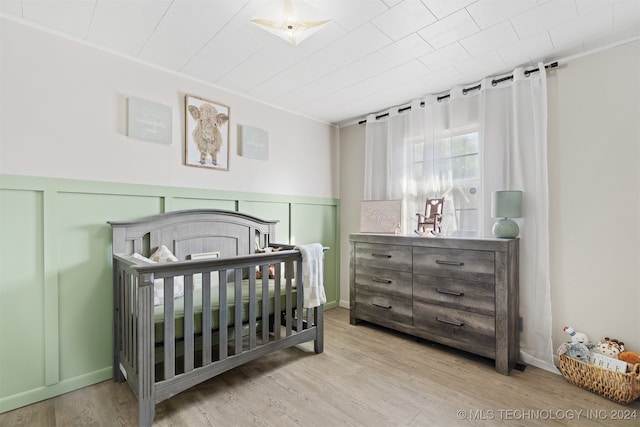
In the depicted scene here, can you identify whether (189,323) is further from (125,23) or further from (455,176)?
(455,176)

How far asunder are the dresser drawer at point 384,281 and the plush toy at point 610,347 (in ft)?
4.00

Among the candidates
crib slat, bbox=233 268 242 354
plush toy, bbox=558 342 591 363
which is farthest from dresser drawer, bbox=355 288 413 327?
crib slat, bbox=233 268 242 354

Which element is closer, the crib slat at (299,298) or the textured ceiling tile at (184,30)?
the textured ceiling tile at (184,30)

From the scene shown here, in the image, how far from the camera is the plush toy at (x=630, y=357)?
1.79 metres

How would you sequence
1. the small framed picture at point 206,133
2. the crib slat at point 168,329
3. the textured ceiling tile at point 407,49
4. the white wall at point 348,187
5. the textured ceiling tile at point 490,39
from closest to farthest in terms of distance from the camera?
1. the crib slat at point 168,329
2. the textured ceiling tile at point 490,39
3. the textured ceiling tile at point 407,49
4. the small framed picture at point 206,133
5. the white wall at point 348,187

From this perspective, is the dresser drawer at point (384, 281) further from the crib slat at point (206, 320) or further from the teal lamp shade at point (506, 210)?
the crib slat at point (206, 320)

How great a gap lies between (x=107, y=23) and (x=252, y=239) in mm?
1769

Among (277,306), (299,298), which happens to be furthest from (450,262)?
(277,306)

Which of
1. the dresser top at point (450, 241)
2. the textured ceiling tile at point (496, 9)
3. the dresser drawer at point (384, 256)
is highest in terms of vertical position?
the textured ceiling tile at point (496, 9)

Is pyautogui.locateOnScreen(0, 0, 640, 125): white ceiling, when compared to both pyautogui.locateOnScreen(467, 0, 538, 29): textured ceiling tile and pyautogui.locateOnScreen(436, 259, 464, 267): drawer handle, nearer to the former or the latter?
pyautogui.locateOnScreen(467, 0, 538, 29): textured ceiling tile

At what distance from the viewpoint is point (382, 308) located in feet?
9.20

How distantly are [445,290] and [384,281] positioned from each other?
1.83 ft

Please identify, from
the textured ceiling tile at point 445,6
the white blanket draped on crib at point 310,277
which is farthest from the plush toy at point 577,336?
the textured ceiling tile at point 445,6

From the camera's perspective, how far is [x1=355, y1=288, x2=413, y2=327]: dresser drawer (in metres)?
2.64
